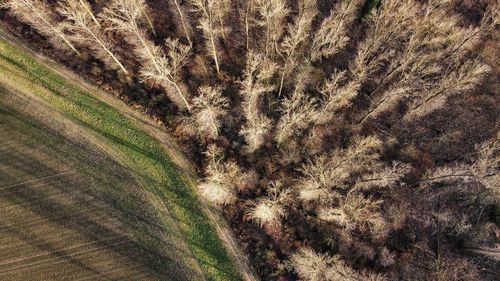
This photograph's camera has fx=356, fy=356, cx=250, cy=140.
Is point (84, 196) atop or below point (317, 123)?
below

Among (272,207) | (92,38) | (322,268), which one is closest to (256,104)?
(272,207)

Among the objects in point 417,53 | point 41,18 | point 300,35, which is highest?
point 417,53

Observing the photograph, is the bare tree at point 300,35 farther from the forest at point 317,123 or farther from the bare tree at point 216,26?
the bare tree at point 216,26

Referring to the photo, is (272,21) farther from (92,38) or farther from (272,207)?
(272,207)

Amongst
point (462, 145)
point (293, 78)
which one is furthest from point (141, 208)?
point (462, 145)

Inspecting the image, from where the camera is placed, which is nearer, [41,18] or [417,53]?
[41,18]

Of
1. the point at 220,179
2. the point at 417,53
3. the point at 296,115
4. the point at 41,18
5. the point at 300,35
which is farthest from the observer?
the point at 300,35

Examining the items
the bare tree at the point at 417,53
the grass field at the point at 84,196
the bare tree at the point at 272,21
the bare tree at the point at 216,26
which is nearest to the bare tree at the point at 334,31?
the bare tree at the point at 417,53

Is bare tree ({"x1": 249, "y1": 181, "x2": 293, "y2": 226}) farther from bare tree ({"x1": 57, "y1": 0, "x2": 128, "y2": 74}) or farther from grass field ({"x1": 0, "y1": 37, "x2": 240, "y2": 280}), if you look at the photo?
bare tree ({"x1": 57, "y1": 0, "x2": 128, "y2": 74})

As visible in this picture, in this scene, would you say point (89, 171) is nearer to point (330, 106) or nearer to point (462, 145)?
point (330, 106)
